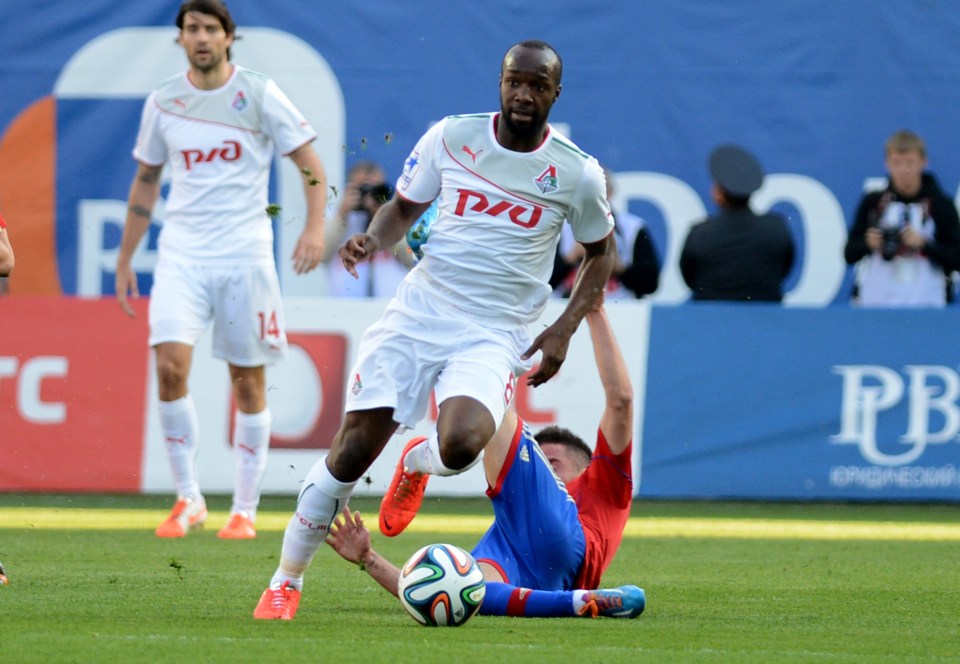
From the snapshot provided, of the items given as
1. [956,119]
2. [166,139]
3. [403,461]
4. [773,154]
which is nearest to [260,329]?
[166,139]

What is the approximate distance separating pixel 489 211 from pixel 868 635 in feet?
6.55

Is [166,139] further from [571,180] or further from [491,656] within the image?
[491,656]

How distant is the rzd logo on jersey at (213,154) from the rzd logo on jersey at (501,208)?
3.61 m

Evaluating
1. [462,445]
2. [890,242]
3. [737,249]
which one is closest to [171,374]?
[462,445]

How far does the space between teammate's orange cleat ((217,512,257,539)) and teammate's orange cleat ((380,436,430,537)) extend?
9.56ft

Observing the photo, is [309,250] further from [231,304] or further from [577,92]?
[577,92]

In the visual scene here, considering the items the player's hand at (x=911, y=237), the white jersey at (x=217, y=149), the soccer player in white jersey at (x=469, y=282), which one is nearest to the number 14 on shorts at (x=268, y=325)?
the white jersey at (x=217, y=149)

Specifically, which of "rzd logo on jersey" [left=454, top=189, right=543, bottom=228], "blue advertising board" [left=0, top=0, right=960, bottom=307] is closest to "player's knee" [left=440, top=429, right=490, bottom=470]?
"rzd logo on jersey" [left=454, top=189, right=543, bottom=228]

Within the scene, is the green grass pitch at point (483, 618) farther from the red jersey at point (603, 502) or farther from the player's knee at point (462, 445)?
the player's knee at point (462, 445)

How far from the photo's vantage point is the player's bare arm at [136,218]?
385 inches

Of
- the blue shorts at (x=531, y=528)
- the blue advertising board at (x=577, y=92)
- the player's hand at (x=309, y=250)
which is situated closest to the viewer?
the blue shorts at (x=531, y=528)

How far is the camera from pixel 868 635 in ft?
19.3

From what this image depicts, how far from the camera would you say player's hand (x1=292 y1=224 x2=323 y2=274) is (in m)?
9.30

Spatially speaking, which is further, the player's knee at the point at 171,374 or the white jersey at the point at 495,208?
the player's knee at the point at 171,374
